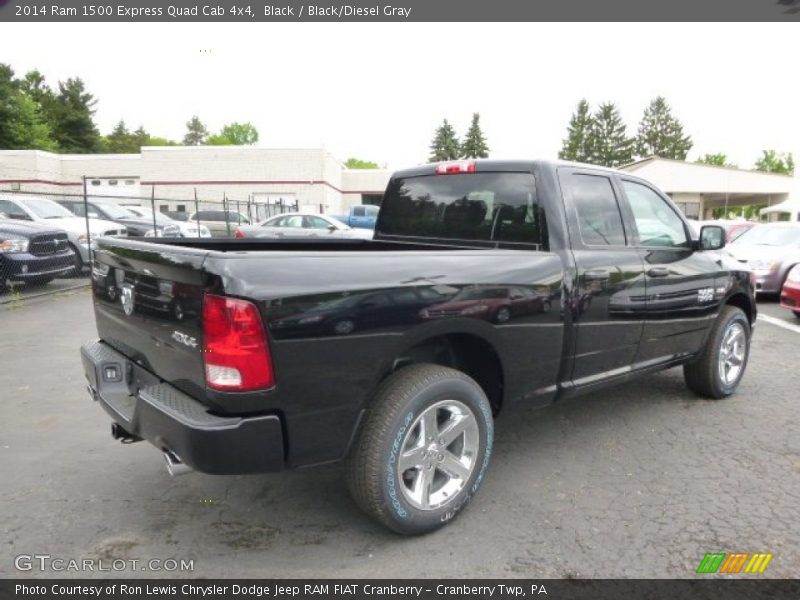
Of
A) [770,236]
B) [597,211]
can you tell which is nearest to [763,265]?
[770,236]

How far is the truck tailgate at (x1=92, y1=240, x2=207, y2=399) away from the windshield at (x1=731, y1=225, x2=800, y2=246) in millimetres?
12198

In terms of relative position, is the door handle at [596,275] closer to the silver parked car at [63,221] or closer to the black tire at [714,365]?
the black tire at [714,365]

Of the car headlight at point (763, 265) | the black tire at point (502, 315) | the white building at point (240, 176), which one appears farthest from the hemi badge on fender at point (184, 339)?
the white building at point (240, 176)

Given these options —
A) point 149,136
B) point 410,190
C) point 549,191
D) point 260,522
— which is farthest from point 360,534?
point 149,136

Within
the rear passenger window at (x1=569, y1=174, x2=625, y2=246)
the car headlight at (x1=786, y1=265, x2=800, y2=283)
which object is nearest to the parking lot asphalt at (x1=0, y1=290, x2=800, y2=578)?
the rear passenger window at (x1=569, y1=174, x2=625, y2=246)

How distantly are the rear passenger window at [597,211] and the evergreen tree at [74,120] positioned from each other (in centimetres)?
8096

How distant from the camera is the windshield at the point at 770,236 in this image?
36.6ft

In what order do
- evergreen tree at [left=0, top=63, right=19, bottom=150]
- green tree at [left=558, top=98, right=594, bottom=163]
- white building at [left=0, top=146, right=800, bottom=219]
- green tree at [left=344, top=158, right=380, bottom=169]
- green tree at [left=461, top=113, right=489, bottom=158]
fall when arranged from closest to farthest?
white building at [left=0, top=146, right=800, bottom=219] → evergreen tree at [left=0, top=63, right=19, bottom=150] → green tree at [left=461, top=113, right=489, bottom=158] → green tree at [left=558, top=98, right=594, bottom=163] → green tree at [left=344, top=158, right=380, bottom=169]

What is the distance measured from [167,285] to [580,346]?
7.90ft

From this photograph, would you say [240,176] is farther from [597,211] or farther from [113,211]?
[597,211]

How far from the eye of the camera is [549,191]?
3.43 meters

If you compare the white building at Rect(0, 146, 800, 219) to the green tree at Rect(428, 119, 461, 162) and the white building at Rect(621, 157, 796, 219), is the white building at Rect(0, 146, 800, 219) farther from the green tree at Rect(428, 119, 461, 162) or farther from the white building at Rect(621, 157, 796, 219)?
the green tree at Rect(428, 119, 461, 162)

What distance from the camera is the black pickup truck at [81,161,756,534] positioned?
7.39 feet

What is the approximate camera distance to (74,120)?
71.1m
